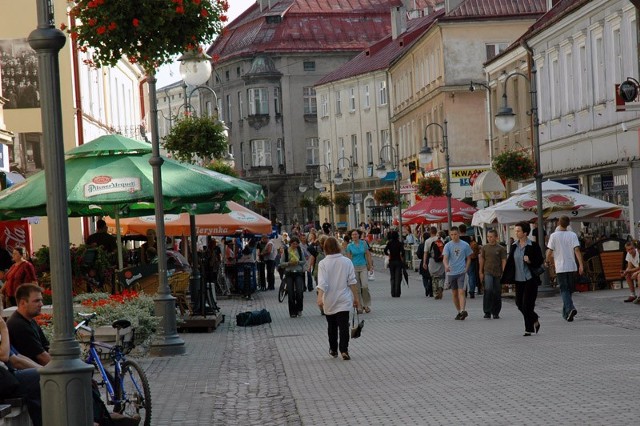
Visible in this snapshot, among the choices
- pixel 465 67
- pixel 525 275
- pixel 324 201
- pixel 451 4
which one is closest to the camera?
pixel 525 275

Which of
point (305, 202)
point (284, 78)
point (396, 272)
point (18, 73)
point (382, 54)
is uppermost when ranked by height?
point (284, 78)

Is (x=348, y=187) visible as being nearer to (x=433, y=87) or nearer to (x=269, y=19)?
(x=269, y=19)

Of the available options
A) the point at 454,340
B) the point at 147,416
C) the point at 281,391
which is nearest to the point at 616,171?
the point at 454,340

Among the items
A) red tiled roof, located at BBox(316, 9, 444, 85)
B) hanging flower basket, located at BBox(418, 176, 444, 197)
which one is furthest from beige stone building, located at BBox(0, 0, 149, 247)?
red tiled roof, located at BBox(316, 9, 444, 85)

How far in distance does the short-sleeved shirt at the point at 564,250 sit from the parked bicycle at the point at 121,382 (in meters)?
12.4

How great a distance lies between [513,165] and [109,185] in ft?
83.8

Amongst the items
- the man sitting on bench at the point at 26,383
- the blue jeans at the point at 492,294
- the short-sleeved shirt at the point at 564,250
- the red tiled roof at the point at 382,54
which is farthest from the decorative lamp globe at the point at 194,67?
the red tiled roof at the point at 382,54

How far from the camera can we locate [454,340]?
67.7 ft

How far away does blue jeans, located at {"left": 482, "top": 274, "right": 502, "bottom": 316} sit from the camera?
2512 cm

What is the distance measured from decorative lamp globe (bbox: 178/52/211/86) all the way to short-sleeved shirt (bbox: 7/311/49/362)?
9.67 metres

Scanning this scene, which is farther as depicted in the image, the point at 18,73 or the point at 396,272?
the point at 18,73

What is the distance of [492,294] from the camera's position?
25.2 m

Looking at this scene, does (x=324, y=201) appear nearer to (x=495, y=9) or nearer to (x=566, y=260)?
(x=495, y=9)

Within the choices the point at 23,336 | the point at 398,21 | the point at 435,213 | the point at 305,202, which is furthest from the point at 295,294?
the point at 305,202
